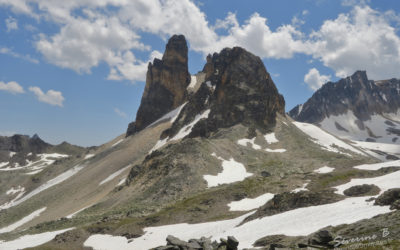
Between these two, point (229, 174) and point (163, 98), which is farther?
point (163, 98)

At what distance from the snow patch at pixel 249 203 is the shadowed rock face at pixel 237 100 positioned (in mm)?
63511

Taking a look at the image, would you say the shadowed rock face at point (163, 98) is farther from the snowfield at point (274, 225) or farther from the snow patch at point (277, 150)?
the snowfield at point (274, 225)

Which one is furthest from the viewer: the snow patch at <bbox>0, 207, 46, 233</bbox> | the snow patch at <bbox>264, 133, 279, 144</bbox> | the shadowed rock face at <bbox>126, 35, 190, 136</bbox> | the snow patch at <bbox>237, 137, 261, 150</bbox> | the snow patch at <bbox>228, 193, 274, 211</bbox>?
the shadowed rock face at <bbox>126, 35, 190, 136</bbox>

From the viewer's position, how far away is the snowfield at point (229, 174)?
73688 millimetres

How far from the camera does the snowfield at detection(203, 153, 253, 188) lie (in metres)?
73.7

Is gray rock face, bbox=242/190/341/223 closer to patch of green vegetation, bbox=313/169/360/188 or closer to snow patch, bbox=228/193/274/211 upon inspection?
snow patch, bbox=228/193/274/211

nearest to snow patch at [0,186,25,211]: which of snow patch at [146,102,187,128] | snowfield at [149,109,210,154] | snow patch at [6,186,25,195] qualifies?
snow patch at [6,186,25,195]

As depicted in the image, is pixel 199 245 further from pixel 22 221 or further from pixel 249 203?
pixel 22 221

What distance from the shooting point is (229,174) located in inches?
3105

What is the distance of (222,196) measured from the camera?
56719 millimetres

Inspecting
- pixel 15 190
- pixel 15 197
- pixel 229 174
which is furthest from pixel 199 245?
pixel 15 190

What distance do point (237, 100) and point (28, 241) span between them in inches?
3433

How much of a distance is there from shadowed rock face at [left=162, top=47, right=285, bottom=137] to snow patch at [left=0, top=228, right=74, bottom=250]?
227ft

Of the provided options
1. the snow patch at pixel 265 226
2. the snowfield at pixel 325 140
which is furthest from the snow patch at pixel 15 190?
the snow patch at pixel 265 226
